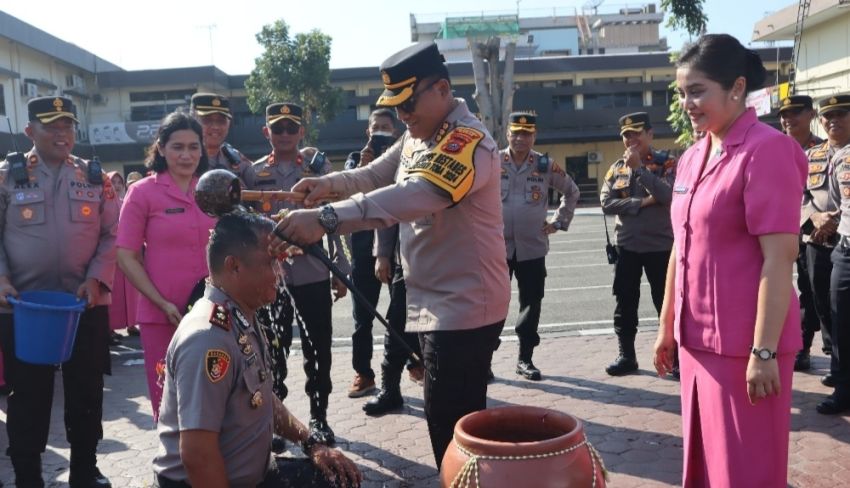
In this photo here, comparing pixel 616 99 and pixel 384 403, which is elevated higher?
pixel 616 99

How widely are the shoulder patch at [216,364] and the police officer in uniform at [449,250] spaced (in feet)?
3.06

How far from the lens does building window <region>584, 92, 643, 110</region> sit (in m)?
39.5

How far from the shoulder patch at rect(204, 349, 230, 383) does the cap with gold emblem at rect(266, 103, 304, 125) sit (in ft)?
9.76

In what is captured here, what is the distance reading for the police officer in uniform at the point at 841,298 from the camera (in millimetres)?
5152

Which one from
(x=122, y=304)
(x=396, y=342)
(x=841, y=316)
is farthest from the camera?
(x=122, y=304)

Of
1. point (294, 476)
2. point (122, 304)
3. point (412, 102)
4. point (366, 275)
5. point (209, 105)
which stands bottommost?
point (122, 304)

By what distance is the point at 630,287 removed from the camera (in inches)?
254

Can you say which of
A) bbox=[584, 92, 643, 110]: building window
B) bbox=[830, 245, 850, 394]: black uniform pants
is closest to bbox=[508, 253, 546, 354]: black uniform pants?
bbox=[830, 245, 850, 394]: black uniform pants

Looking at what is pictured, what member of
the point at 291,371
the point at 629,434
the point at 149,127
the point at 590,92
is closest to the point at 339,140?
the point at 149,127

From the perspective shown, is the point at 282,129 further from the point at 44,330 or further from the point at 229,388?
the point at 229,388

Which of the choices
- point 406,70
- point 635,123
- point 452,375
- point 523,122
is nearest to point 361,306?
point 523,122

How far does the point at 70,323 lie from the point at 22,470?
0.89 meters

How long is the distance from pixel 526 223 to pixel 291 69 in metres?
26.6

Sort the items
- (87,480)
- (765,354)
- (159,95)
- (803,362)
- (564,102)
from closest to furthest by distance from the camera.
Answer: (765,354) → (87,480) → (803,362) → (159,95) → (564,102)
